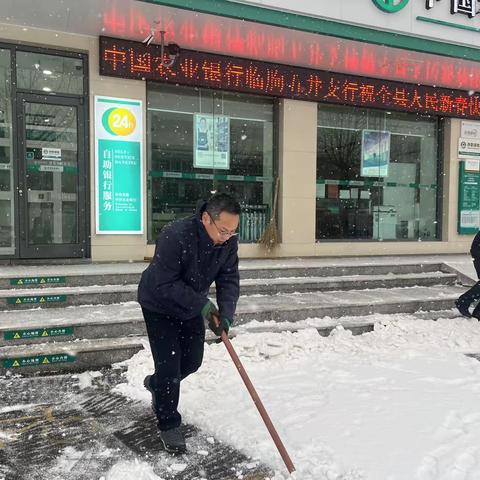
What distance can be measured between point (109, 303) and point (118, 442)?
2897 mm

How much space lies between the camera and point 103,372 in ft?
15.8

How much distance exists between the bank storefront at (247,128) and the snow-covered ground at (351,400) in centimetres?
385

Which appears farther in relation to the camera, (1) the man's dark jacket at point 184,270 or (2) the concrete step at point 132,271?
(2) the concrete step at point 132,271

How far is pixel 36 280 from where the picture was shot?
6254 mm

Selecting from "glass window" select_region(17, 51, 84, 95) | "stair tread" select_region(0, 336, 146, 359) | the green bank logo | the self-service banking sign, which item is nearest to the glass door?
"glass window" select_region(17, 51, 84, 95)

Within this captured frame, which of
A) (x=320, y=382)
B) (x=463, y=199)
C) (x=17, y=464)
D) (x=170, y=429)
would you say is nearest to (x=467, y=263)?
(x=463, y=199)

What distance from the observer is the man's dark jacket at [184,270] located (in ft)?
9.99

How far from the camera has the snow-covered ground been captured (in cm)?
308

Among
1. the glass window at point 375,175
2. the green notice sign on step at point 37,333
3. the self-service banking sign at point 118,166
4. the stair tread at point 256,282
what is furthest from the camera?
the glass window at point 375,175

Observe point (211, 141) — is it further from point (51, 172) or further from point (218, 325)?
point (218, 325)

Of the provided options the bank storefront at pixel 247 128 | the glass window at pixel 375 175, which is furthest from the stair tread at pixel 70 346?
the glass window at pixel 375 175

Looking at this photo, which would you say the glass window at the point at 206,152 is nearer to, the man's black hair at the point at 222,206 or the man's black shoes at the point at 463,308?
the man's black shoes at the point at 463,308

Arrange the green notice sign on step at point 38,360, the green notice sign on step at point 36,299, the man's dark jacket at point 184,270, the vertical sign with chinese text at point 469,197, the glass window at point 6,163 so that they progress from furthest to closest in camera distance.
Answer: the vertical sign with chinese text at point 469,197 < the glass window at point 6,163 < the green notice sign on step at point 36,299 < the green notice sign on step at point 38,360 < the man's dark jacket at point 184,270

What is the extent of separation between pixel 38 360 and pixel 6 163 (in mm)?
4123
